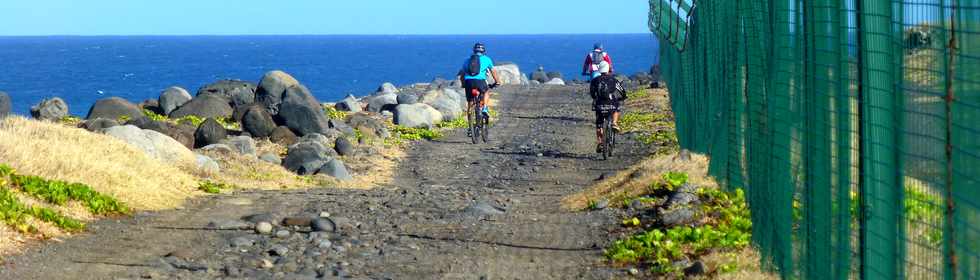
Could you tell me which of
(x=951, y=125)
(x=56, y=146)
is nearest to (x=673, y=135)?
(x=56, y=146)

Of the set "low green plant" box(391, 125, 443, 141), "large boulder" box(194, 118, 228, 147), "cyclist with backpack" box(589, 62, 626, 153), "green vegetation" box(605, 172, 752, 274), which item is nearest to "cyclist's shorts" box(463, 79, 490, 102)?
"low green plant" box(391, 125, 443, 141)

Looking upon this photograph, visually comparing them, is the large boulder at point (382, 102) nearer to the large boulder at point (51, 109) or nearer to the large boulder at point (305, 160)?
the large boulder at point (51, 109)

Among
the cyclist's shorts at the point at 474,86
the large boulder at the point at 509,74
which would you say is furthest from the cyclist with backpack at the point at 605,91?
the large boulder at the point at 509,74

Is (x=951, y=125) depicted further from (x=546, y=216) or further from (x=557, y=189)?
(x=557, y=189)

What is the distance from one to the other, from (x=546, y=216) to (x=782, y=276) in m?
4.17

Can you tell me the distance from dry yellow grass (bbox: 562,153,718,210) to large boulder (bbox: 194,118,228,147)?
7.25 m

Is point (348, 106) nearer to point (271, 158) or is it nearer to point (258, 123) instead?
point (258, 123)

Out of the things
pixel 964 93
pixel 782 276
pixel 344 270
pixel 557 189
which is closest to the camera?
pixel 964 93

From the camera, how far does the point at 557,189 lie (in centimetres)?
1449

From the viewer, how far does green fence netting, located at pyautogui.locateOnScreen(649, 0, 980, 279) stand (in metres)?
4.27

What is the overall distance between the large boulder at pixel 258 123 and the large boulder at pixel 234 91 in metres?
8.04

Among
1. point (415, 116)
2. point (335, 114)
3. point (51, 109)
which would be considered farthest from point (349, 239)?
point (51, 109)

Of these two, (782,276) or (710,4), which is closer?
(782,276)

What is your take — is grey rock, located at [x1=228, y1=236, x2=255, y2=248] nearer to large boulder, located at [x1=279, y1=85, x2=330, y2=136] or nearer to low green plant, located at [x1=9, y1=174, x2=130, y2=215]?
low green plant, located at [x1=9, y1=174, x2=130, y2=215]
